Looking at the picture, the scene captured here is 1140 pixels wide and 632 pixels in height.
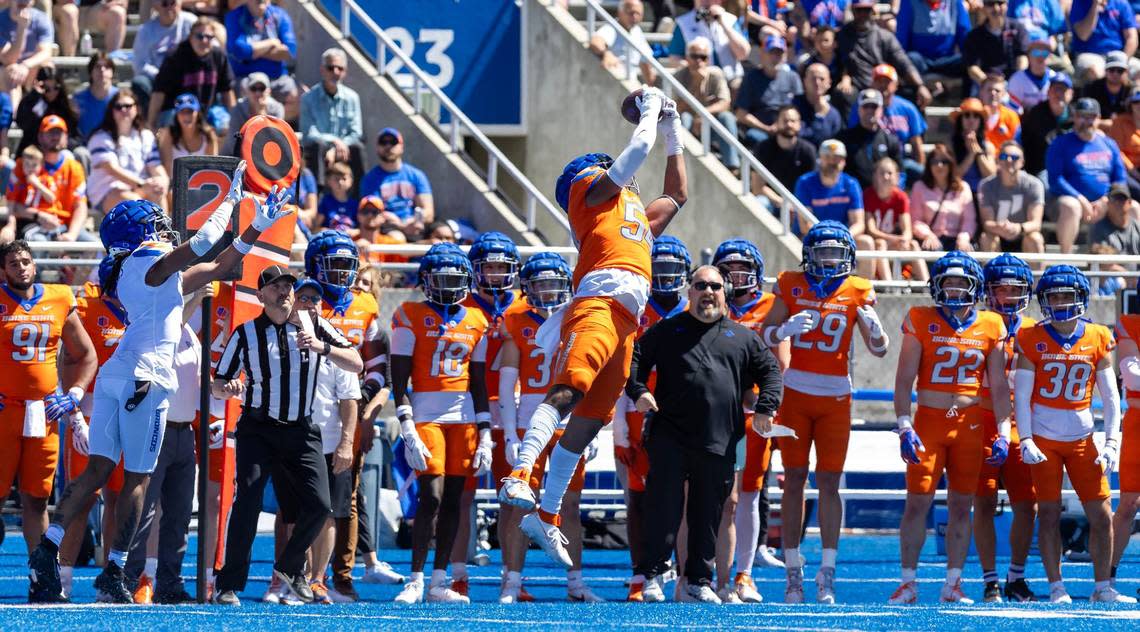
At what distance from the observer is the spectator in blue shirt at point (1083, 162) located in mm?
18438

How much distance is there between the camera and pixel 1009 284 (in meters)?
12.5

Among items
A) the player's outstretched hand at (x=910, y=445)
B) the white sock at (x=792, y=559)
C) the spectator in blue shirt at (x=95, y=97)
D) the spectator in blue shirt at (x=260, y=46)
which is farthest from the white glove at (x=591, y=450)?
the spectator in blue shirt at (x=260, y=46)

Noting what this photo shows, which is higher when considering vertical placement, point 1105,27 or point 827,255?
point 1105,27

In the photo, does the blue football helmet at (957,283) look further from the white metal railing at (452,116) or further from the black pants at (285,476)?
the white metal railing at (452,116)

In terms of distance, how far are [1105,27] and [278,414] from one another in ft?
41.4

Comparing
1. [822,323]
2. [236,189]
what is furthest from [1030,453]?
[236,189]

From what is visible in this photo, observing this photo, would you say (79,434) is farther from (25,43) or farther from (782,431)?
(25,43)

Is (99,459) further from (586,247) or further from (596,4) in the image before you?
(596,4)

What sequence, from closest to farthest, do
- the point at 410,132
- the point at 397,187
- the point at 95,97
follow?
1. the point at 397,187
2. the point at 95,97
3. the point at 410,132

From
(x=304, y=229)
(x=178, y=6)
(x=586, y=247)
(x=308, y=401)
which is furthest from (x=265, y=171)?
(x=178, y=6)

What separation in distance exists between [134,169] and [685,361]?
6.88 meters

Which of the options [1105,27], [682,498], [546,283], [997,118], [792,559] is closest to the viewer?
[682,498]

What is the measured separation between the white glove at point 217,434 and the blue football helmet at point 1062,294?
15.5 feet

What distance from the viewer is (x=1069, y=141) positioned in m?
18.6
